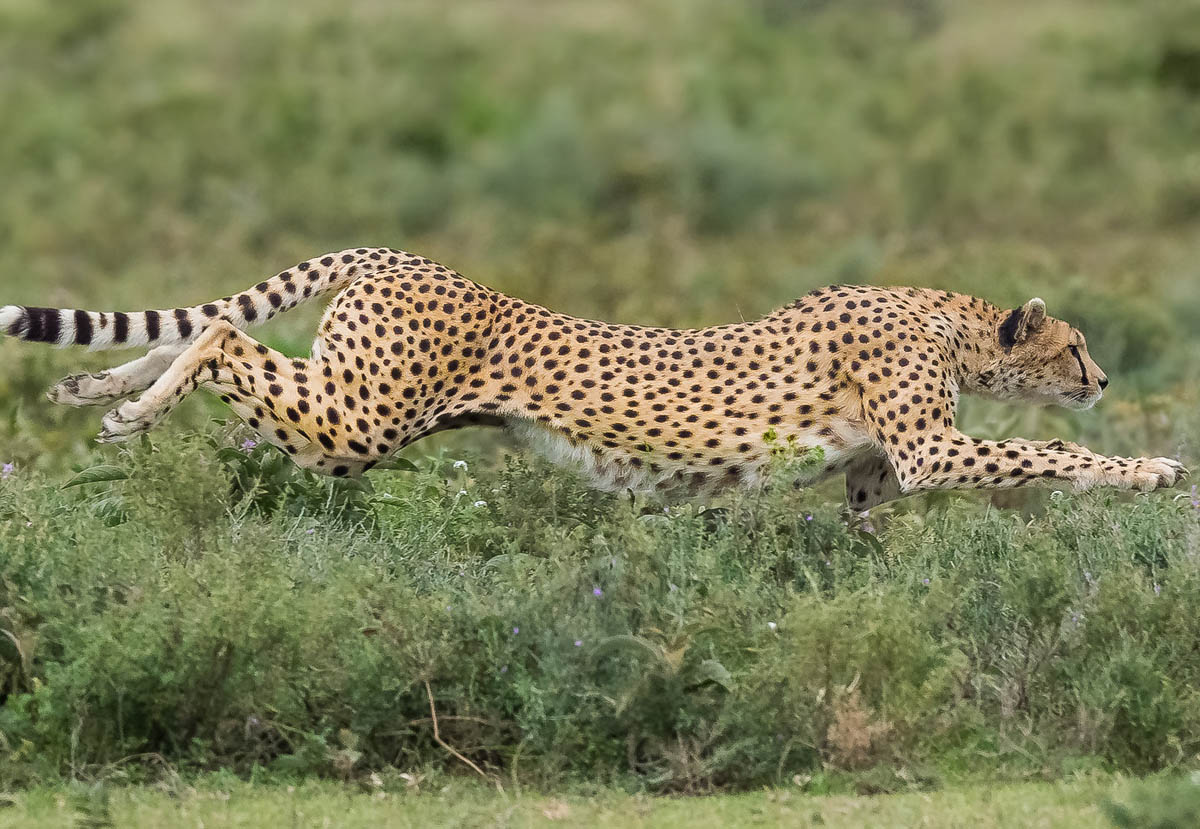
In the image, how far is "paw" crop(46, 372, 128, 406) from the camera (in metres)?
5.98

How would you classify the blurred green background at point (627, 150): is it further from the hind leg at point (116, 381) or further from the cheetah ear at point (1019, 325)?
the hind leg at point (116, 381)

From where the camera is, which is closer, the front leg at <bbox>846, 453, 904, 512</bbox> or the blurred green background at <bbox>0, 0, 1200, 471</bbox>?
the front leg at <bbox>846, 453, 904, 512</bbox>

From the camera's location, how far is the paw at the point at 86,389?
598 centimetres

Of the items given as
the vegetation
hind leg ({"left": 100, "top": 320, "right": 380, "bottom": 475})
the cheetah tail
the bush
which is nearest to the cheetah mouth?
the vegetation

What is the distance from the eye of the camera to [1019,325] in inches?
259

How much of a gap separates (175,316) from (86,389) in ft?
1.16

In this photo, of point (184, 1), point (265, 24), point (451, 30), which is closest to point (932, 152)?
point (451, 30)

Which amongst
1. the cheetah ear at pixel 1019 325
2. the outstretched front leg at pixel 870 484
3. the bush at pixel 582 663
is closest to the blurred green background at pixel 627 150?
the cheetah ear at pixel 1019 325

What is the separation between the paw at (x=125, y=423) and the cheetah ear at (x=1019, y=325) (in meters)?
2.84

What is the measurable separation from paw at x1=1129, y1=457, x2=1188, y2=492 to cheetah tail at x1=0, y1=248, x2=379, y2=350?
249cm

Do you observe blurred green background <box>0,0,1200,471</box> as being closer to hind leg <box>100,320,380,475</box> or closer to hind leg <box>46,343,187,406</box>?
hind leg <box>46,343,187,406</box>

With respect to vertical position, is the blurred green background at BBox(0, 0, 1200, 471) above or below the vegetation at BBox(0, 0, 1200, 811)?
above

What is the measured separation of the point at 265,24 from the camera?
2394 centimetres

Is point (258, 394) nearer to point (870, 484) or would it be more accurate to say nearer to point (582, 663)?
point (582, 663)
